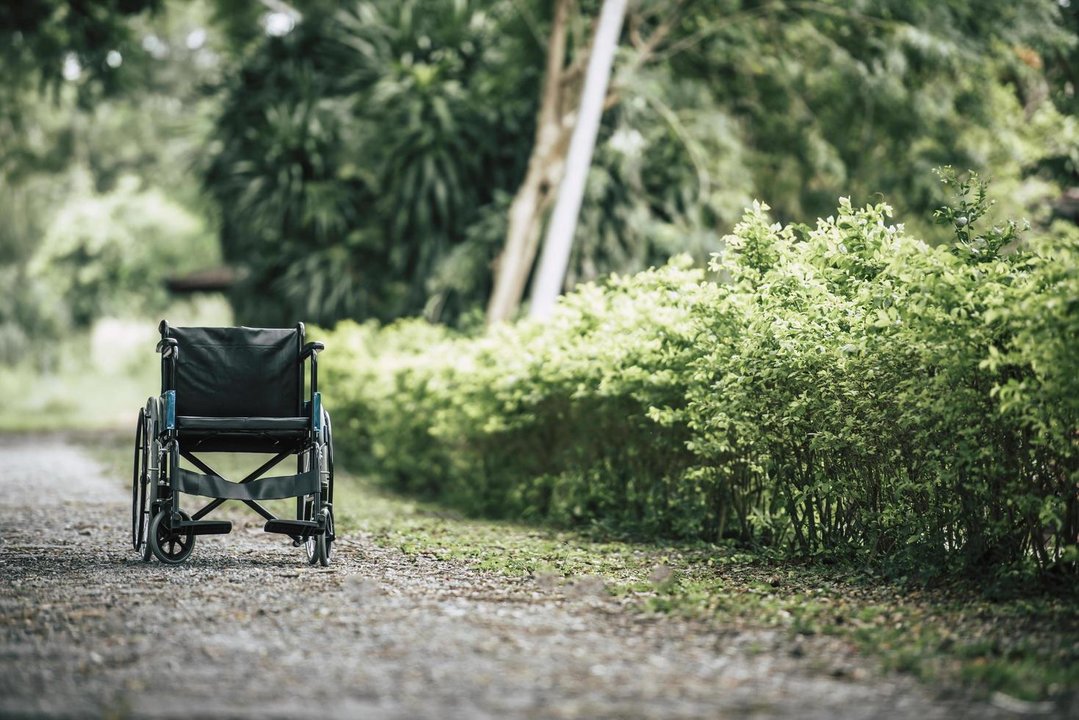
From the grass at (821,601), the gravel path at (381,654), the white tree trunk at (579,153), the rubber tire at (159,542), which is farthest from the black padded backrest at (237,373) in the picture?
the white tree trunk at (579,153)

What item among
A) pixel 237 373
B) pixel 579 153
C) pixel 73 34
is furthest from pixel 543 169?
pixel 237 373

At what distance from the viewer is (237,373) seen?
6988mm

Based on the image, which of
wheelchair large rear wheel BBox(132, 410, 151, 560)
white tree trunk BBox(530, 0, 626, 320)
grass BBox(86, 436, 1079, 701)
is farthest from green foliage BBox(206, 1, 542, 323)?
wheelchair large rear wheel BBox(132, 410, 151, 560)

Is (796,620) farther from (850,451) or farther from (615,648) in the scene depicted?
(850,451)

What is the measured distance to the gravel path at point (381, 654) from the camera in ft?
12.1

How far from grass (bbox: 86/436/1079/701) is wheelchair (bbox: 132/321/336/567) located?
3.11ft

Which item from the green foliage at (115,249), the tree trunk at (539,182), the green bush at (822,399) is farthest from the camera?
the green foliage at (115,249)

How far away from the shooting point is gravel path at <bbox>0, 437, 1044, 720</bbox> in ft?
12.1

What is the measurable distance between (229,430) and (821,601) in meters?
3.20

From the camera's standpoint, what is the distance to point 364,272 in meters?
19.4

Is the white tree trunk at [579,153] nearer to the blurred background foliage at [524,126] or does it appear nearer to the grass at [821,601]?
the blurred background foliage at [524,126]

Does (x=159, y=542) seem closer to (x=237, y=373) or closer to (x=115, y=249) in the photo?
(x=237, y=373)

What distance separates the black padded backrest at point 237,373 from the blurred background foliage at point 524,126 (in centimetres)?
870

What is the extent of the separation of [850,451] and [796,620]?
1.72 meters
